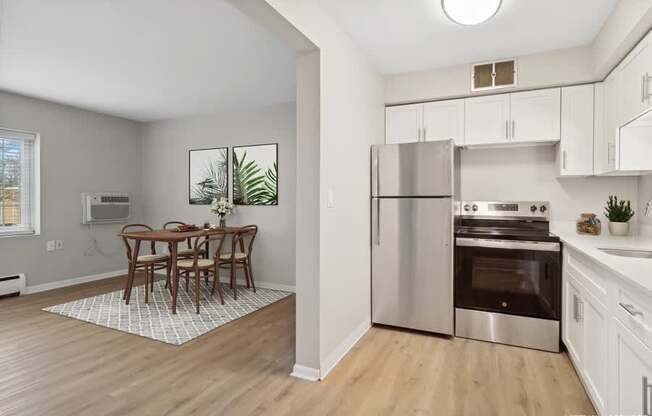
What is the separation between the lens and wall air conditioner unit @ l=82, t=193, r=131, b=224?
488 cm

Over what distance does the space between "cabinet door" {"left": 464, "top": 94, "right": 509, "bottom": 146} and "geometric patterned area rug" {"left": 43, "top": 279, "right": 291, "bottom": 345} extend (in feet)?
9.18

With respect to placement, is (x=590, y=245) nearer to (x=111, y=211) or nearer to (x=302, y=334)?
(x=302, y=334)

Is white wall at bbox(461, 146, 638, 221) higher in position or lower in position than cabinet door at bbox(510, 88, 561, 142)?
lower

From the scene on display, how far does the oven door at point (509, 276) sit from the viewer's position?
261 centimetres

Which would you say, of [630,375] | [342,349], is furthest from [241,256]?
[630,375]

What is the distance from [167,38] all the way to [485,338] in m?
3.53

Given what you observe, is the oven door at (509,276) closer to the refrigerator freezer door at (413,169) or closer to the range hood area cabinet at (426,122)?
the refrigerator freezer door at (413,169)

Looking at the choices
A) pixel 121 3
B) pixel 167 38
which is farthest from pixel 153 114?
pixel 121 3

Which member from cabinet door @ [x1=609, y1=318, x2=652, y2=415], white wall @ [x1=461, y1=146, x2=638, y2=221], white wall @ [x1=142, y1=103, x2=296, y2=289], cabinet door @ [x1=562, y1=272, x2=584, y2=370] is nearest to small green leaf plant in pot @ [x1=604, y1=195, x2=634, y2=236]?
white wall @ [x1=461, y1=146, x2=638, y2=221]

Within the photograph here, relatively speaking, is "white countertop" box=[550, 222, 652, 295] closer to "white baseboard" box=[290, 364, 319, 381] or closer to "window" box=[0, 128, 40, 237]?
"white baseboard" box=[290, 364, 319, 381]

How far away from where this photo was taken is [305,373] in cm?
224

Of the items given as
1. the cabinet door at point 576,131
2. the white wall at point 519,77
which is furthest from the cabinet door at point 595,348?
the white wall at point 519,77

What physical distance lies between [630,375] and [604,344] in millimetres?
333

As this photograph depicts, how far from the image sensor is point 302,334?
2.27 metres
